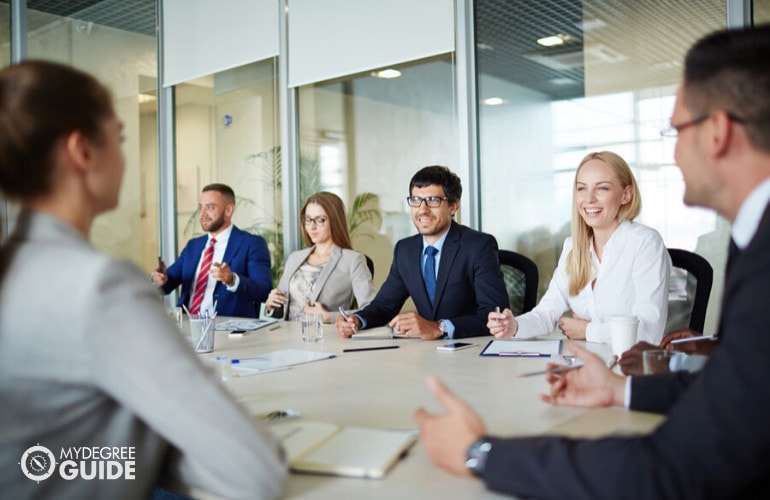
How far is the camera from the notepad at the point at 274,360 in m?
2.13

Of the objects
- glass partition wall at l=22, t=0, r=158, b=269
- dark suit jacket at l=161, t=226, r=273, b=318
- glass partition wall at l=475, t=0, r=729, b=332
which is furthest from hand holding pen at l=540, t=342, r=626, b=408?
glass partition wall at l=22, t=0, r=158, b=269

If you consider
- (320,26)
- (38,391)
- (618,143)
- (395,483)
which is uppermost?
(320,26)

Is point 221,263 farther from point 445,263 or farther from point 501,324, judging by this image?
point 501,324

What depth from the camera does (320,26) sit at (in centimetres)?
517

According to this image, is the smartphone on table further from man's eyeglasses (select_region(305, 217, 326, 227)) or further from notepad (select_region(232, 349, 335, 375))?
man's eyeglasses (select_region(305, 217, 326, 227))

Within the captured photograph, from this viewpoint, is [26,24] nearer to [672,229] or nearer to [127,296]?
[672,229]

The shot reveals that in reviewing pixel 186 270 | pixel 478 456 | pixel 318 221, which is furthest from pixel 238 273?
pixel 478 456

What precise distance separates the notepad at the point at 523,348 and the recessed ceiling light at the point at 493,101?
2.24m

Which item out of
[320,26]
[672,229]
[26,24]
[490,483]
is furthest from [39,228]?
[26,24]

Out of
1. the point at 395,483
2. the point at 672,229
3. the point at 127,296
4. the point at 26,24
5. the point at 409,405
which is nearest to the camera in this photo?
the point at 127,296

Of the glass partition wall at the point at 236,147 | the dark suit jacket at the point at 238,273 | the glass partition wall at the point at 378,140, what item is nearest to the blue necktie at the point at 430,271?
the glass partition wall at the point at 378,140

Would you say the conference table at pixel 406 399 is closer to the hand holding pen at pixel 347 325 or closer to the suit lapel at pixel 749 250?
the hand holding pen at pixel 347 325

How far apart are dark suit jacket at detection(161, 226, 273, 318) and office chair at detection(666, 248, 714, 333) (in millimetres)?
2673

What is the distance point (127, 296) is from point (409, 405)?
82cm
